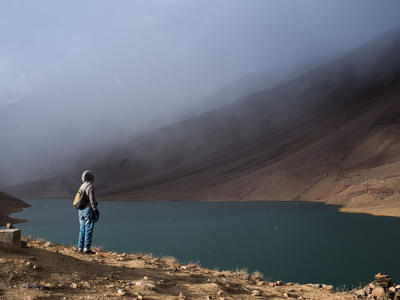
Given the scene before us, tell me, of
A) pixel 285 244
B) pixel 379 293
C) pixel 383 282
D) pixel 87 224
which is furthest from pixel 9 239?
pixel 285 244

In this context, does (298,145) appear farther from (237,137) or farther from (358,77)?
(358,77)

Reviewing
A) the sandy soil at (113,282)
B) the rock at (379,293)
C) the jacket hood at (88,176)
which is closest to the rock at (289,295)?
the sandy soil at (113,282)

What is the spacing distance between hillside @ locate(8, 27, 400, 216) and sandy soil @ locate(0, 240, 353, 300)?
33.8 m

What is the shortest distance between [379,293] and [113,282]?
5.05 m

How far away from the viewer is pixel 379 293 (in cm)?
766

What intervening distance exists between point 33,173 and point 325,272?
6307 inches

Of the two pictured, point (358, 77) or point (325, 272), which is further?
point (358, 77)

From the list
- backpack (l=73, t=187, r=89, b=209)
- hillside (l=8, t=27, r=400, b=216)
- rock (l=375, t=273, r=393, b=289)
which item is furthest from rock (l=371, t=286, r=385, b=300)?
hillside (l=8, t=27, r=400, b=216)

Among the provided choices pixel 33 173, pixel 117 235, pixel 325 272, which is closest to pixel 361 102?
pixel 117 235

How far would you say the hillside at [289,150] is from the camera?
2562 inches

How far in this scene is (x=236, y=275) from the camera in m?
9.40

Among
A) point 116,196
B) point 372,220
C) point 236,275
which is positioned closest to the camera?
point 236,275

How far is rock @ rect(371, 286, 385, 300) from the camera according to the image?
7.59 meters

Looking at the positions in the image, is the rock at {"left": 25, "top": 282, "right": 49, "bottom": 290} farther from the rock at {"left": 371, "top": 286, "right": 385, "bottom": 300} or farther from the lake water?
the lake water
